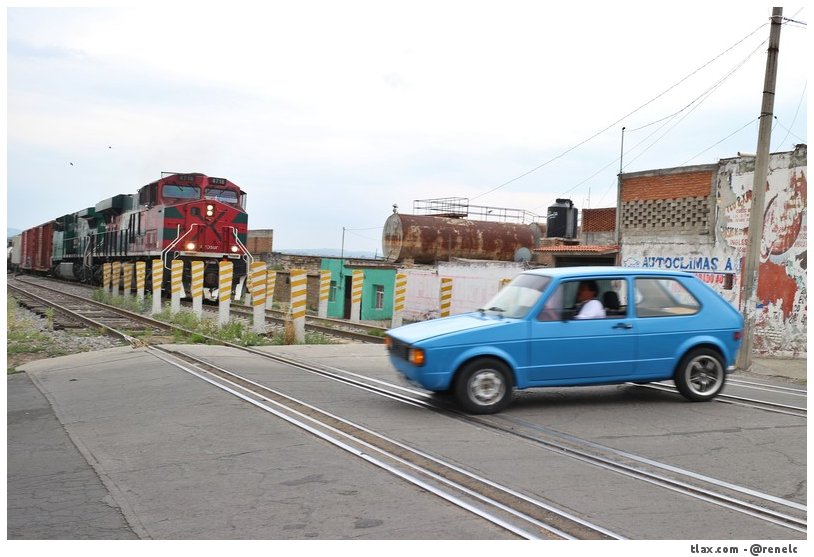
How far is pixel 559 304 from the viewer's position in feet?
27.4

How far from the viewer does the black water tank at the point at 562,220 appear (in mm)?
35188

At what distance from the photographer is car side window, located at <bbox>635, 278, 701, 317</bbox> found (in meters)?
8.59

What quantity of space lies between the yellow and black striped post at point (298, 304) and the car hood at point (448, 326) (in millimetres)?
7487

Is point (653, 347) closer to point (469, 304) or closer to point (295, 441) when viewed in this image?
point (295, 441)

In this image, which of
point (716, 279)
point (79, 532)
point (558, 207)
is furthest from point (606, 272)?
point (558, 207)

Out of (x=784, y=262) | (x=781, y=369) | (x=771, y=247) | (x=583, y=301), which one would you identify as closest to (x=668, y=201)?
(x=771, y=247)

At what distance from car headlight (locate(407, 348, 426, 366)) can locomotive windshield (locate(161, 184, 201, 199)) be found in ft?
74.9

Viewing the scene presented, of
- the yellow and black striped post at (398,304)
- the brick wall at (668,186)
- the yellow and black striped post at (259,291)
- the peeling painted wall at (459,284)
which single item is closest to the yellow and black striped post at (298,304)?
the yellow and black striped post at (259,291)

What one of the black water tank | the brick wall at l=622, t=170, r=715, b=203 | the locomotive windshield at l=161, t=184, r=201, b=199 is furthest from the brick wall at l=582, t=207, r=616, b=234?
the locomotive windshield at l=161, t=184, r=201, b=199

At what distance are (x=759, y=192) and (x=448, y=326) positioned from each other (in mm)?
8411

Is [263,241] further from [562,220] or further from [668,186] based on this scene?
[668,186]

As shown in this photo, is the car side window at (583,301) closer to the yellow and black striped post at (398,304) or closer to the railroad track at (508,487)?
the railroad track at (508,487)

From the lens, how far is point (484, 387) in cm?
802

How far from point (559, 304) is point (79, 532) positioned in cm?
529
